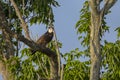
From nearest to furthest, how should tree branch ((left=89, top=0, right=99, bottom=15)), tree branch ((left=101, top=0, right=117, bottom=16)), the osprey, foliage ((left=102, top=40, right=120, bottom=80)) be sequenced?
tree branch ((left=89, top=0, right=99, bottom=15)) → tree branch ((left=101, top=0, right=117, bottom=16)) → the osprey → foliage ((left=102, top=40, right=120, bottom=80))

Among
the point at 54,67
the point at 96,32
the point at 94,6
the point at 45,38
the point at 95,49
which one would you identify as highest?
the point at 94,6

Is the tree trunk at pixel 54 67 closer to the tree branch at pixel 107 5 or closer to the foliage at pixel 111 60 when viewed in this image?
the tree branch at pixel 107 5

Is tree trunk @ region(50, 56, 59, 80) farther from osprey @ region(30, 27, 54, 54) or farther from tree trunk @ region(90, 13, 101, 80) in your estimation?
osprey @ region(30, 27, 54, 54)

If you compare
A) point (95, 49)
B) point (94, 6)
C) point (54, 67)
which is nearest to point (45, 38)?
point (54, 67)

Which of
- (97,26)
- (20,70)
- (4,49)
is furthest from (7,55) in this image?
(97,26)

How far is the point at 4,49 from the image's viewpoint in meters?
15.2

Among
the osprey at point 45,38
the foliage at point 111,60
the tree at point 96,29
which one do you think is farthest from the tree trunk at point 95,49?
the foliage at point 111,60

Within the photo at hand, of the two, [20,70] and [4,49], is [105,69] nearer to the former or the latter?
[20,70]

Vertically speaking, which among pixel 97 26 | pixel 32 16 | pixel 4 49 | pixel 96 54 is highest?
pixel 32 16

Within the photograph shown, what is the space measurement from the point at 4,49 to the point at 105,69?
4786mm

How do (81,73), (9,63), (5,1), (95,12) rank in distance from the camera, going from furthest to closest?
(5,1) < (9,63) < (81,73) < (95,12)

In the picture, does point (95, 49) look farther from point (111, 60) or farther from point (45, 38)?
point (111, 60)

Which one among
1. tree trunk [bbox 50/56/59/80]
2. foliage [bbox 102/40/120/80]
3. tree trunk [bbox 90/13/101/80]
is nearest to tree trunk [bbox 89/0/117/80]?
tree trunk [bbox 90/13/101/80]

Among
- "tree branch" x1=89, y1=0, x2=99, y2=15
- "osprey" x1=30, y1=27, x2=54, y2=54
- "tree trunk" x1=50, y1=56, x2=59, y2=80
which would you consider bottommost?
"tree trunk" x1=50, y1=56, x2=59, y2=80
